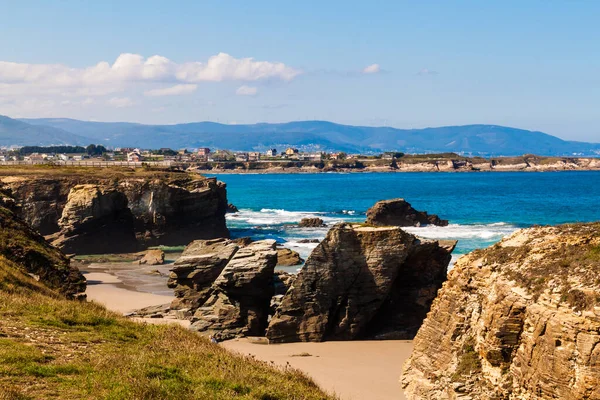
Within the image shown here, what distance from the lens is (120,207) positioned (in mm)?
56406

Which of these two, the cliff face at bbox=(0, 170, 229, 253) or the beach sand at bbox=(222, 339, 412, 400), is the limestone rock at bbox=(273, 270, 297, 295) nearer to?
the beach sand at bbox=(222, 339, 412, 400)

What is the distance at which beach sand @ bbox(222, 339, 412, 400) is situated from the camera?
65.9 ft

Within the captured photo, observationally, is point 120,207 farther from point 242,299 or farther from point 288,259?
point 242,299

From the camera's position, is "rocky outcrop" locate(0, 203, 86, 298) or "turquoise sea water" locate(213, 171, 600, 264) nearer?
"rocky outcrop" locate(0, 203, 86, 298)

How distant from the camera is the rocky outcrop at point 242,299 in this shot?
26500 mm

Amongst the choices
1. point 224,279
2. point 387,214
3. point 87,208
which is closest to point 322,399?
point 224,279

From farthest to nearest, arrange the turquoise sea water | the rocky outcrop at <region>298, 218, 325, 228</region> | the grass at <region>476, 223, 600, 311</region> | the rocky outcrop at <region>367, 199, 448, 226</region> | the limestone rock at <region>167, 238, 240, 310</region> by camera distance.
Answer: the rocky outcrop at <region>298, 218, 325, 228</region> → the rocky outcrop at <region>367, 199, 448, 226</region> → the turquoise sea water → the limestone rock at <region>167, 238, 240, 310</region> → the grass at <region>476, 223, 600, 311</region>

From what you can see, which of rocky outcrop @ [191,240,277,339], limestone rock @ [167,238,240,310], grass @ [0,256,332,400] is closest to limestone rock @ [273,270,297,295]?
rocky outcrop @ [191,240,277,339]

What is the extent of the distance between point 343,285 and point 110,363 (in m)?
14.8

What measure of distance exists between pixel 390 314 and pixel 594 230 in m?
12.9

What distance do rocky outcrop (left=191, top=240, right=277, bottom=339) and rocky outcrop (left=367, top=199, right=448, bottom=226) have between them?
4123 centimetres

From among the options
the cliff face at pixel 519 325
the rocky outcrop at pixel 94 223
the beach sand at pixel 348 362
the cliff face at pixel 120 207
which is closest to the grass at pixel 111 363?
the cliff face at pixel 519 325

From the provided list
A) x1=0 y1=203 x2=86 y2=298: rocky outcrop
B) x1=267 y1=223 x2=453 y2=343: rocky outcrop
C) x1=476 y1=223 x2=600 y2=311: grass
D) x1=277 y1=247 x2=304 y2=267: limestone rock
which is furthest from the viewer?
x1=277 y1=247 x2=304 y2=267: limestone rock

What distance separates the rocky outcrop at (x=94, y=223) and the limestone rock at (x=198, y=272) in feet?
82.2
